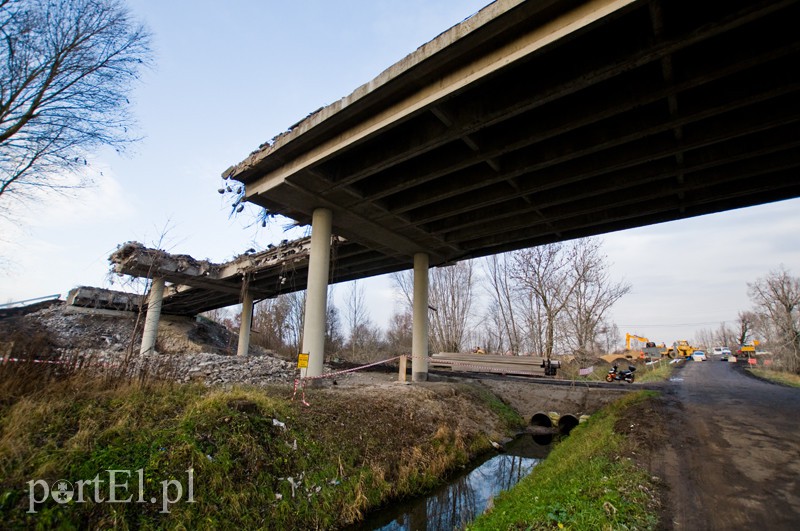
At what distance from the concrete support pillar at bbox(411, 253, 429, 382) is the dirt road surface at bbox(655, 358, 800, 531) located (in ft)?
25.9

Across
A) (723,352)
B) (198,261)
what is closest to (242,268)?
(198,261)

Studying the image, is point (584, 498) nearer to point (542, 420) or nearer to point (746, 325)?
point (542, 420)

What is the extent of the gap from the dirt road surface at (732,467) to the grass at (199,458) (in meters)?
4.20

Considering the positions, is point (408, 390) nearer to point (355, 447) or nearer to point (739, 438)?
point (355, 447)

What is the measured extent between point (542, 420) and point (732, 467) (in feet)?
25.1

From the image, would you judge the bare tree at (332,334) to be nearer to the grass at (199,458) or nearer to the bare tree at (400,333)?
the bare tree at (400,333)

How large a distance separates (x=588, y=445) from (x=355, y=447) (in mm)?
4494

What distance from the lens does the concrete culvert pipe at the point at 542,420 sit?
12.3 m

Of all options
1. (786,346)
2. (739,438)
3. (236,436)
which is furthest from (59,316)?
(786,346)

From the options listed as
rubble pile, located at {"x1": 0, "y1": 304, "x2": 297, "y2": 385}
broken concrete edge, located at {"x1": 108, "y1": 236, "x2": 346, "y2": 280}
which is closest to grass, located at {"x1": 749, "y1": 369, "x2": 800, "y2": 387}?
broken concrete edge, located at {"x1": 108, "y1": 236, "x2": 346, "y2": 280}

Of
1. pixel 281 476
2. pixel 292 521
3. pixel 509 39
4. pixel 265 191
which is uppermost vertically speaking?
pixel 509 39

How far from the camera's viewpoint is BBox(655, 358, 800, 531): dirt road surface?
3820 millimetres

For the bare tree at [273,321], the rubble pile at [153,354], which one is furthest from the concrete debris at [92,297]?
the bare tree at [273,321]

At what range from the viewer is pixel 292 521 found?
4809 millimetres
